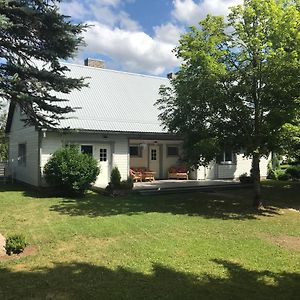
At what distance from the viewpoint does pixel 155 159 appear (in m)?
24.5

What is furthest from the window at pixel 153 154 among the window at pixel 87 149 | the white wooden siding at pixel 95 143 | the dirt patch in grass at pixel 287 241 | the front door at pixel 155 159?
the dirt patch in grass at pixel 287 241

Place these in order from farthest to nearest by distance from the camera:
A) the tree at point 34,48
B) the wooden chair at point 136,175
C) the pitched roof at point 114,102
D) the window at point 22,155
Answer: the wooden chair at point 136,175
the window at point 22,155
the pitched roof at point 114,102
the tree at point 34,48

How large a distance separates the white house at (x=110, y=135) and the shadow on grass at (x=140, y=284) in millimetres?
9866

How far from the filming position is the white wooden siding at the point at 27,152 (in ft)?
63.2

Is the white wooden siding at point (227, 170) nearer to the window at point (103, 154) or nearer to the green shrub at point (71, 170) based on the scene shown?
the window at point (103, 154)

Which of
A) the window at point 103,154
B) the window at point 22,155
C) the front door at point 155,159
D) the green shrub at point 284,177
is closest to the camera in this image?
the window at point 103,154

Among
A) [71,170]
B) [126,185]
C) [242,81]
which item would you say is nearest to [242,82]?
[242,81]

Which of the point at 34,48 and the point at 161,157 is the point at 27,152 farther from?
the point at 34,48

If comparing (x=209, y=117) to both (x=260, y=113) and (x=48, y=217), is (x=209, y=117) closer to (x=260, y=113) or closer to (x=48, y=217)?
(x=260, y=113)

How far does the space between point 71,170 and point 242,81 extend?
26.6ft

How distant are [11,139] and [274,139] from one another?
18.3 meters

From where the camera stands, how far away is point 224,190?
2042 cm

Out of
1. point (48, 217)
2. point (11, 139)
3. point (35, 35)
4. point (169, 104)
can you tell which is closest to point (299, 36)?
point (169, 104)

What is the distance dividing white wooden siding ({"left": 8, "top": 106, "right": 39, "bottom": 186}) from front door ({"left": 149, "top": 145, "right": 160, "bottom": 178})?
7547 millimetres
